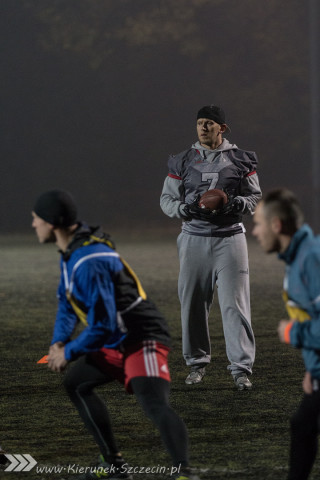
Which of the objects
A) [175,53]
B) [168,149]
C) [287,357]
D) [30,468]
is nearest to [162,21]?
[175,53]

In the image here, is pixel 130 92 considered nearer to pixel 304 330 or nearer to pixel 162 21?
pixel 162 21

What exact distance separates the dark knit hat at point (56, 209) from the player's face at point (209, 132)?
2.31 metres

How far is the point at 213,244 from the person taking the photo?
17.0ft

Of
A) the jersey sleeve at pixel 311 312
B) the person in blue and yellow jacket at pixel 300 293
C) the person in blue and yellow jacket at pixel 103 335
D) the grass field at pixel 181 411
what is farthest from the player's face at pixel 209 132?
the jersey sleeve at pixel 311 312

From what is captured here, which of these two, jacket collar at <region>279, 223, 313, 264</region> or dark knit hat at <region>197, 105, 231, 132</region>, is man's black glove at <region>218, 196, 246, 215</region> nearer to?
dark knit hat at <region>197, 105, 231, 132</region>

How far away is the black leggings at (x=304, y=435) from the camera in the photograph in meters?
2.58

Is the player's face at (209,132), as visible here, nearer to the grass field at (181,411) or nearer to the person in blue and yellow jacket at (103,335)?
the grass field at (181,411)

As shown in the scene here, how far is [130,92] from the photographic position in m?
24.2

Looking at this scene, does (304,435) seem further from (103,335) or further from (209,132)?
(209,132)

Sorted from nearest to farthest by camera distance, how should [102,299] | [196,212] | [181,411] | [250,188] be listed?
1. [102,299]
2. [181,411]
3. [196,212]
4. [250,188]

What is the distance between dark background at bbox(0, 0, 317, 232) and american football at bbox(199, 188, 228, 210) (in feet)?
61.2

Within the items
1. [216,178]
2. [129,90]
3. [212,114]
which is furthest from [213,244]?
[129,90]

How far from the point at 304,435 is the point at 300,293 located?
487 millimetres

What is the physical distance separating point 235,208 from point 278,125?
19916mm
